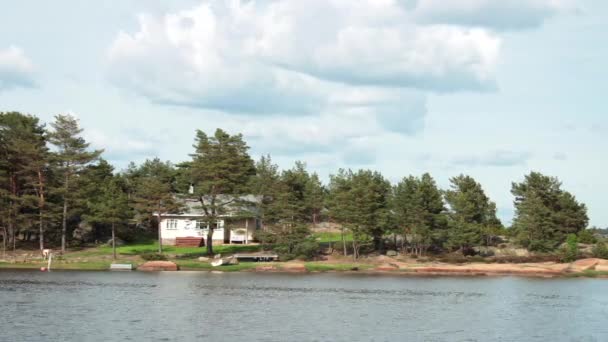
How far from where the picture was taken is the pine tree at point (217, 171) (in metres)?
81.9

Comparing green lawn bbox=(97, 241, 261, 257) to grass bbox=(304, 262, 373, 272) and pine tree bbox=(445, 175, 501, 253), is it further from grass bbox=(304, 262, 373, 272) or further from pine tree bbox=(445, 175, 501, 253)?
pine tree bbox=(445, 175, 501, 253)

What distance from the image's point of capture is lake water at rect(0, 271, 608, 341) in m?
34.2

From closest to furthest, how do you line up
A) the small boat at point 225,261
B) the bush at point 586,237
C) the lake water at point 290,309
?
1. the lake water at point 290,309
2. the small boat at point 225,261
3. the bush at point 586,237

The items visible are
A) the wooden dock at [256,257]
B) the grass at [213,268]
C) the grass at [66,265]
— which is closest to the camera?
the grass at [66,265]

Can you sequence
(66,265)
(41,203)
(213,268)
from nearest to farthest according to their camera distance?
1. (213,268)
2. (66,265)
3. (41,203)

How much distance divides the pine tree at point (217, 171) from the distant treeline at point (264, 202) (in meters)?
0.12

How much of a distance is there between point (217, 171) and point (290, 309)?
1584 inches

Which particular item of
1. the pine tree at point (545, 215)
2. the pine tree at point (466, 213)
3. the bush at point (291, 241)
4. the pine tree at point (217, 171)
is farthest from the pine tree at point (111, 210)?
the pine tree at point (545, 215)

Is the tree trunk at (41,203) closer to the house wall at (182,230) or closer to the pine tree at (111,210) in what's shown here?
the pine tree at (111,210)

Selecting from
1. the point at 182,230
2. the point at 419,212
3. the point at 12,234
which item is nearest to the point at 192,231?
the point at 182,230

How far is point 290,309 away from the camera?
43250 millimetres

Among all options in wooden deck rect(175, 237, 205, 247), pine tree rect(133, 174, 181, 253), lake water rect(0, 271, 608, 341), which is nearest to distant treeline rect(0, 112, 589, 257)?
pine tree rect(133, 174, 181, 253)

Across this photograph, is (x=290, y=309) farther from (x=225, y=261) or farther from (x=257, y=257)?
(x=257, y=257)

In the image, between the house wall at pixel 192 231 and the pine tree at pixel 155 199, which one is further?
the house wall at pixel 192 231
